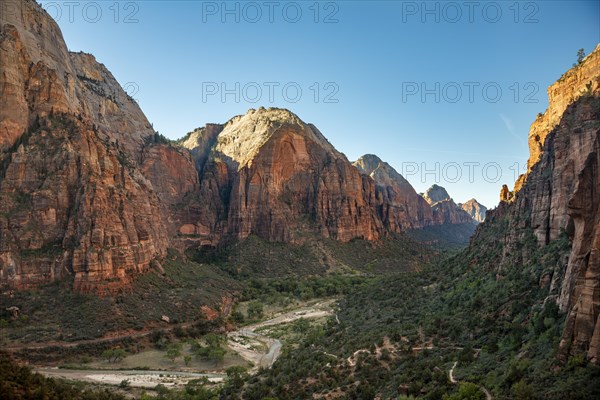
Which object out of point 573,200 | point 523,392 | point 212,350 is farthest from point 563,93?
point 212,350

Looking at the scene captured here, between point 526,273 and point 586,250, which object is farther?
point 526,273

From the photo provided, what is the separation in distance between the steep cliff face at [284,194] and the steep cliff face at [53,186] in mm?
44877

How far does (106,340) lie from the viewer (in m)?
51.4

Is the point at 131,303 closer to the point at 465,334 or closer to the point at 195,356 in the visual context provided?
the point at 195,356

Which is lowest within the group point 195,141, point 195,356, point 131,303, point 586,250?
point 195,356

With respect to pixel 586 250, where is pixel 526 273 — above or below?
below

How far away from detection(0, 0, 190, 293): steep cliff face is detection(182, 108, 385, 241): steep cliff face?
147ft

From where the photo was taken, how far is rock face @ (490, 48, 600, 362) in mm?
17531

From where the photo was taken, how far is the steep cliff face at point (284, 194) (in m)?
122

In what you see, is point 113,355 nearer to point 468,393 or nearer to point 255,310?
point 255,310

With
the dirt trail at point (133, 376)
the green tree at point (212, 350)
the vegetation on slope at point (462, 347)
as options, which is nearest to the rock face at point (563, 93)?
the vegetation on slope at point (462, 347)

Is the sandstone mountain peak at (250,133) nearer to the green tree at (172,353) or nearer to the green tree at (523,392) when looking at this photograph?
the green tree at (172,353)

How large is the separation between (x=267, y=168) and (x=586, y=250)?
110 m

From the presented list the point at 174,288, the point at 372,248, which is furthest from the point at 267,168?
the point at 174,288
